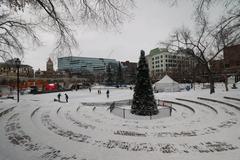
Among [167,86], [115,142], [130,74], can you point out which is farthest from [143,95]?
[130,74]

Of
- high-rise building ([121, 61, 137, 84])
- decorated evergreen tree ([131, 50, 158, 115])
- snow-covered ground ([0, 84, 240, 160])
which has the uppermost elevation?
high-rise building ([121, 61, 137, 84])

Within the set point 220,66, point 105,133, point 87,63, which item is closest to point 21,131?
point 105,133

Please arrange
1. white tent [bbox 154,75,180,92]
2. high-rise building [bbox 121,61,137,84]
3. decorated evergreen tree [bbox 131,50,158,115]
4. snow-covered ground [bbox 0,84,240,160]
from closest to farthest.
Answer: snow-covered ground [bbox 0,84,240,160]
decorated evergreen tree [bbox 131,50,158,115]
white tent [bbox 154,75,180,92]
high-rise building [bbox 121,61,137,84]

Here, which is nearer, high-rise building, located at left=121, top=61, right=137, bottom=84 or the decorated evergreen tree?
the decorated evergreen tree

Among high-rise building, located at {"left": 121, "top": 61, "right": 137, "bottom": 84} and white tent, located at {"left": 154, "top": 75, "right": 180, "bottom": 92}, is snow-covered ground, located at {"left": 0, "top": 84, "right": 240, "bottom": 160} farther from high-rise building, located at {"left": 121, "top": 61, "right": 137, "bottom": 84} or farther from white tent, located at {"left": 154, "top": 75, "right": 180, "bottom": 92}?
high-rise building, located at {"left": 121, "top": 61, "right": 137, "bottom": 84}

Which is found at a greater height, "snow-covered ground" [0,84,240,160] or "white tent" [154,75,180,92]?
"white tent" [154,75,180,92]

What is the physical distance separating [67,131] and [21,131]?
2.43 m

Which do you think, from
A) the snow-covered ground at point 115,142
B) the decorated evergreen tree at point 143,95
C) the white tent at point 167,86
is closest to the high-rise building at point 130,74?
the white tent at point 167,86

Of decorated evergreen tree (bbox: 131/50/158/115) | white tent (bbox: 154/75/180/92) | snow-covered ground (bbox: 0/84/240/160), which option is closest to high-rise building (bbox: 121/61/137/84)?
white tent (bbox: 154/75/180/92)

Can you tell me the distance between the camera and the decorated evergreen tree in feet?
49.0

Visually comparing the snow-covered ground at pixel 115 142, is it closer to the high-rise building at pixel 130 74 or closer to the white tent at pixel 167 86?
the white tent at pixel 167 86

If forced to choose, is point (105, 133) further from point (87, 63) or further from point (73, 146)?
point (87, 63)

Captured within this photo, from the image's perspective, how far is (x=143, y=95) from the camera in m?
15.2

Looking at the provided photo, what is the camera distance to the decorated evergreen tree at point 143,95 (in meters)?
14.9
